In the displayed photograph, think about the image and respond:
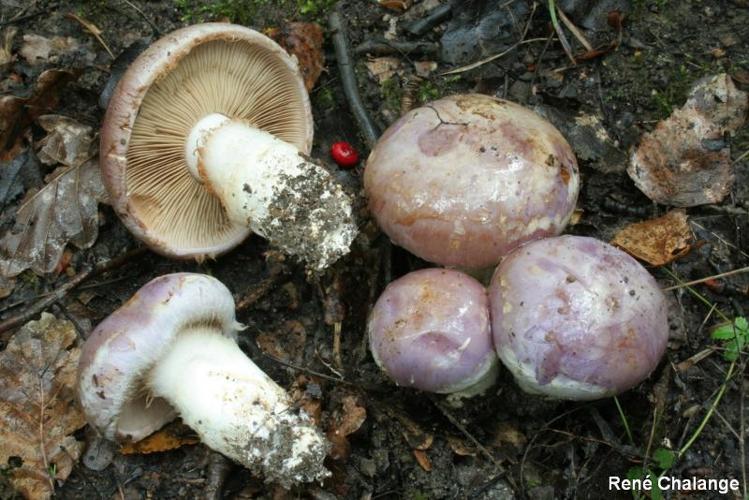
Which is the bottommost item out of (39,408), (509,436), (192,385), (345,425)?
(509,436)

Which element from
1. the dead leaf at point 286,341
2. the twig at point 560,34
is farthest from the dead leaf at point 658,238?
the dead leaf at point 286,341

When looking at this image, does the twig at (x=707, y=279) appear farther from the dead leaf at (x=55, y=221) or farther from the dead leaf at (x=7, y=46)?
the dead leaf at (x=7, y=46)

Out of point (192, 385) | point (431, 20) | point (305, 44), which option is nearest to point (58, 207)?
point (192, 385)

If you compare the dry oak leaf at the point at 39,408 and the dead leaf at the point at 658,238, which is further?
the dead leaf at the point at 658,238

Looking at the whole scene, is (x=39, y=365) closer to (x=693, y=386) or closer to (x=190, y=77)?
(x=190, y=77)

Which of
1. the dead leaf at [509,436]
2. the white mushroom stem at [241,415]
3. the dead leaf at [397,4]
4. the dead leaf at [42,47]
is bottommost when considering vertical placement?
the dead leaf at [509,436]

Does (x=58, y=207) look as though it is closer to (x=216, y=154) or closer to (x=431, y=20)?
(x=216, y=154)
